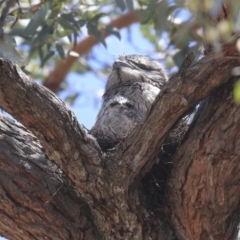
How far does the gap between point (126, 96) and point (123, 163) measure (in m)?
1.27

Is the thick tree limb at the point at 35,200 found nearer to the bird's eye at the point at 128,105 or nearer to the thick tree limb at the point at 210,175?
the thick tree limb at the point at 210,175

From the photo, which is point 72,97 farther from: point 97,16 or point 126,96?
point 126,96

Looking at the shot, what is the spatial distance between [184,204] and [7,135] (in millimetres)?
831

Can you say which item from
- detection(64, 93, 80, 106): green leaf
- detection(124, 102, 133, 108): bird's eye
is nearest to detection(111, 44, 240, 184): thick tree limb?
detection(124, 102, 133, 108): bird's eye

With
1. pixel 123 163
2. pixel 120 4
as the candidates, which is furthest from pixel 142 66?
pixel 123 163

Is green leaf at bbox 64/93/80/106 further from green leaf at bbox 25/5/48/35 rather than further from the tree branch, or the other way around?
the tree branch

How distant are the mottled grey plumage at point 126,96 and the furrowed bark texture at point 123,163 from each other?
0.40 m

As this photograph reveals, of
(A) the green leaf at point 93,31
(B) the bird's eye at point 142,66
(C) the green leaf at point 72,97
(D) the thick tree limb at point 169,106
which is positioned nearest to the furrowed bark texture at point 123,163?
(D) the thick tree limb at point 169,106

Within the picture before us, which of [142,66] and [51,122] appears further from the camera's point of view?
[142,66]

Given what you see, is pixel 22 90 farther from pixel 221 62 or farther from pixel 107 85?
pixel 107 85

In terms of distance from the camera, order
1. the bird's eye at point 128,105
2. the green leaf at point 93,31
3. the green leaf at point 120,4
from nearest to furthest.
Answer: the bird's eye at point 128,105, the green leaf at point 120,4, the green leaf at point 93,31

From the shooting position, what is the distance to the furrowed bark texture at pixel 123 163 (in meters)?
2.91

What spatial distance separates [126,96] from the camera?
4.25 m

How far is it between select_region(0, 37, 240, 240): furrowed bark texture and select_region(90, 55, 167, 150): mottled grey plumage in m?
0.40
